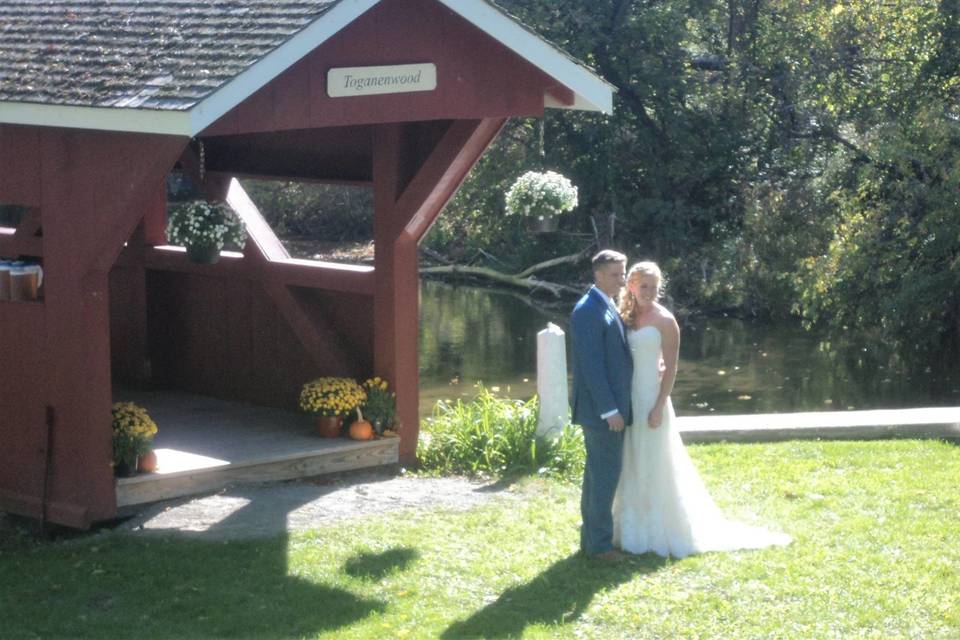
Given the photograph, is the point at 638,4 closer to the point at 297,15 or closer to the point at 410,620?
the point at 297,15

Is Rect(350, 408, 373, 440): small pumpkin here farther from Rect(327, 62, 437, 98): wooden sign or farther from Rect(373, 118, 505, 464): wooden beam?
Rect(327, 62, 437, 98): wooden sign

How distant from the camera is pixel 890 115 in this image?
2331 cm

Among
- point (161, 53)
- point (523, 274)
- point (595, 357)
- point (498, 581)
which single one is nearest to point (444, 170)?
point (161, 53)

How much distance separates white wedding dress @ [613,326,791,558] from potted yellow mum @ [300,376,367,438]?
9.03 ft

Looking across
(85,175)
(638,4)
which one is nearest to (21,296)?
(85,175)

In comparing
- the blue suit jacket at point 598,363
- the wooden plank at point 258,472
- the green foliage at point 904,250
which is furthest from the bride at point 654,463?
the green foliage at point 904,250

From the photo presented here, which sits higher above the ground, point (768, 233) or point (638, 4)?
point (638, 4)

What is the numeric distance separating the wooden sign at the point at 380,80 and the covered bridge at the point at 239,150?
11mm

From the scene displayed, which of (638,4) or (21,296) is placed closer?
(21,296)

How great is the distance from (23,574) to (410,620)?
229 centimetres

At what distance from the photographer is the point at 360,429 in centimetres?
978

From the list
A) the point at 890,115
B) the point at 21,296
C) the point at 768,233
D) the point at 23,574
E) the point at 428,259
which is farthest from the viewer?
the point at 428,259

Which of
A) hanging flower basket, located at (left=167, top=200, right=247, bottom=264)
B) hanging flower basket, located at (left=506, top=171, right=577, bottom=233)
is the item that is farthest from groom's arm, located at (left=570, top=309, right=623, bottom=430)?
hanging flower basket, located at (left=506, top=171, right=577, bottom=233)

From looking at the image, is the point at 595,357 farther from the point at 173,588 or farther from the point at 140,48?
the point at 140,48
